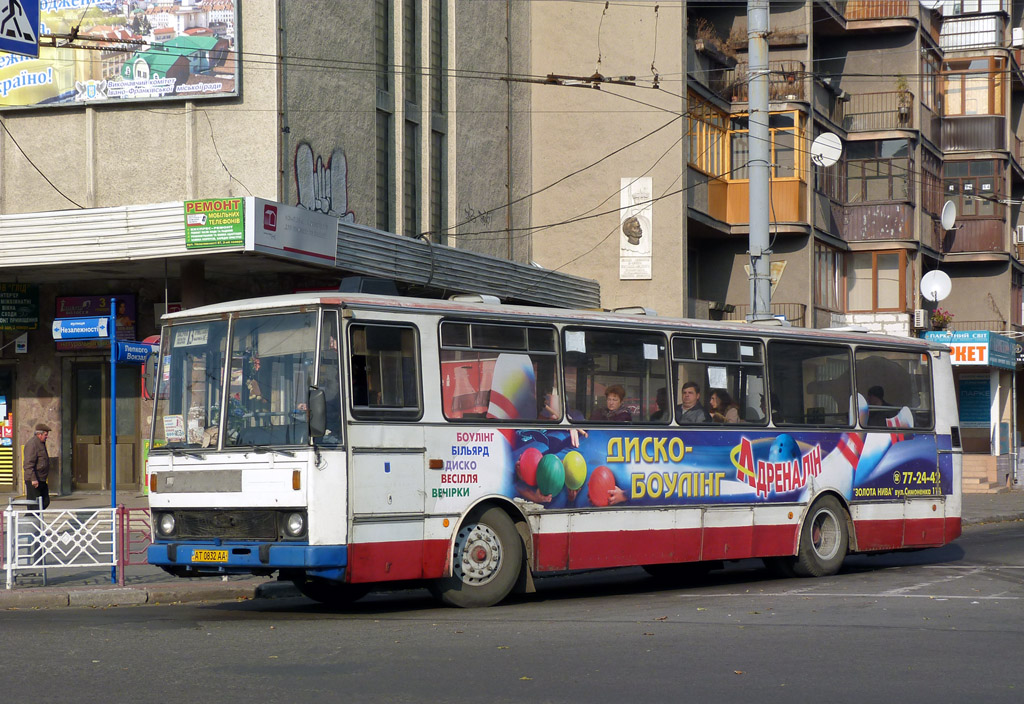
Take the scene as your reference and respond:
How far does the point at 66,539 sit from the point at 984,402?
106ft

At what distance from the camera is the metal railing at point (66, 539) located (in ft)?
45.9

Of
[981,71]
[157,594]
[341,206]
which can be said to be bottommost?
[157,594]

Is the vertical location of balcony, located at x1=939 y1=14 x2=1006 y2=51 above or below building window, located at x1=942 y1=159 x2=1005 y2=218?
above

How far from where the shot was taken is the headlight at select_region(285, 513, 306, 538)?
36.7 ft

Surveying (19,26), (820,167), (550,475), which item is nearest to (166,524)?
(550,475)

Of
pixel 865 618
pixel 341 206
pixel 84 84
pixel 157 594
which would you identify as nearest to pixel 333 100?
pixel 341 206

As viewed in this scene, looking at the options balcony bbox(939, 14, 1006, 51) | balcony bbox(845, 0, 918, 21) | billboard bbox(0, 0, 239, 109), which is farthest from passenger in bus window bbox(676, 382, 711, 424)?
balcony bbox(939, 14, 1006, 51)

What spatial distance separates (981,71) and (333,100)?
1110 inches

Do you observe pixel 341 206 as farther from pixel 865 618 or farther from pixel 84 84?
pixel 865 618

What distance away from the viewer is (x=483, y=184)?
96.5ft

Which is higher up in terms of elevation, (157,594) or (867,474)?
(867,474)

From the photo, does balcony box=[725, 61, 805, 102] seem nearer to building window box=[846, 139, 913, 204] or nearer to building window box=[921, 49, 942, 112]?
building window box=[846, 139, 913, 204]

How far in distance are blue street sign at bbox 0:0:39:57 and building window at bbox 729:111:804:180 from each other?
22538 millimetres

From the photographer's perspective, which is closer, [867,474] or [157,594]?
[157,594]
